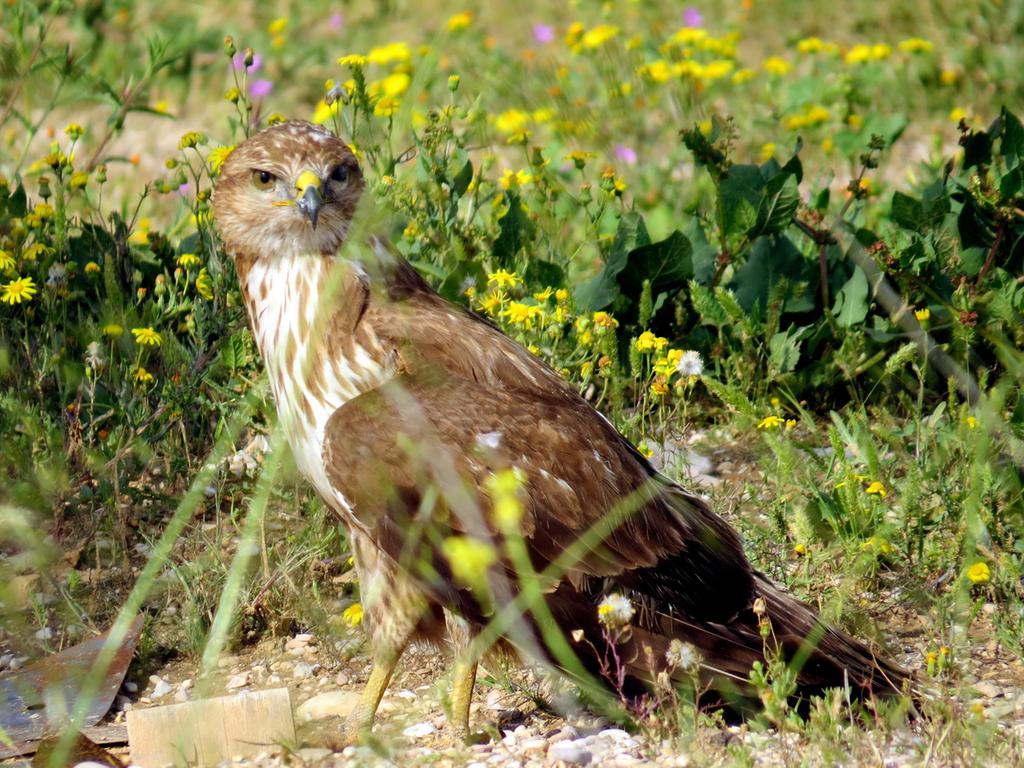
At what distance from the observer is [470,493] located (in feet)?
11.3

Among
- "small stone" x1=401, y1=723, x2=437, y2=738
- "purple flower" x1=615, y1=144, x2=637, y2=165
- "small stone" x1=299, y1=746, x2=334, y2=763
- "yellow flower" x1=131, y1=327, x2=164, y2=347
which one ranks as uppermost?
"yellow flower" x1=131, y1=327, x2=164, y2=347

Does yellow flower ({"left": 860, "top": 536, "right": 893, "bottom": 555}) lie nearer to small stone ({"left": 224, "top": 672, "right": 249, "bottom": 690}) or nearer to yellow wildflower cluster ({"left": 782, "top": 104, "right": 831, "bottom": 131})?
small stone ({"left": 224, "top": 672, "right": 249, "bottom": 690})

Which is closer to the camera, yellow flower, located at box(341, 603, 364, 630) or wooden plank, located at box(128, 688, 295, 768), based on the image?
wooden plank, located at box(128, 688, 295, 768)

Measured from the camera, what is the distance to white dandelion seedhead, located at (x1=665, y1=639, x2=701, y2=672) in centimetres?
333

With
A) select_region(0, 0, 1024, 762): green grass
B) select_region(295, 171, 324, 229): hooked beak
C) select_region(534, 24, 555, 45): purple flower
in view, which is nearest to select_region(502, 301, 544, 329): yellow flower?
select_region(0, 0, 1024, 762): green grass

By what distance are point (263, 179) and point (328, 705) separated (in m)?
1.40

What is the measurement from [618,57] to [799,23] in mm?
1746

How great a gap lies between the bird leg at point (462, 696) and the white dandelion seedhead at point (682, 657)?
1.71 feet

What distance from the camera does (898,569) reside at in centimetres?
427

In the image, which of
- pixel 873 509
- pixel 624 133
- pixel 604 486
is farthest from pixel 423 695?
pixel 624 133

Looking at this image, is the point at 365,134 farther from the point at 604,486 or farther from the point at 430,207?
the point at 604,486

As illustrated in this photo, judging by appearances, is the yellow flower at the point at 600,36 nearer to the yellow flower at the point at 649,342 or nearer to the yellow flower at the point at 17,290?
the yellow flower at the point at 649,342

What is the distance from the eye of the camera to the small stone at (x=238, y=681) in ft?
13.3

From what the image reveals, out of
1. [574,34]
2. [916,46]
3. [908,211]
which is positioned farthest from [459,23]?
[908,211]
